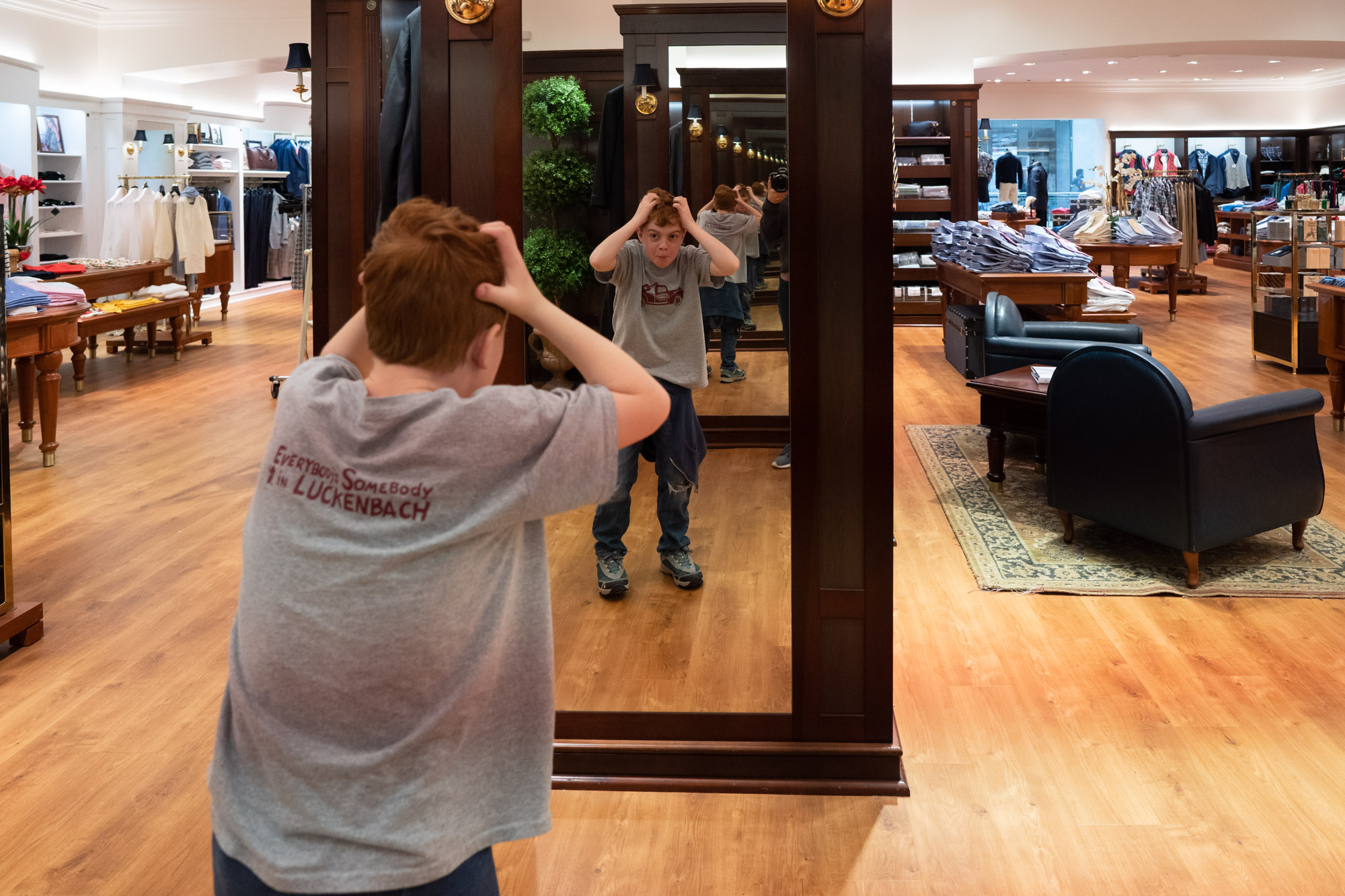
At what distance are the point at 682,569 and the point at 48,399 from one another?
4880mm

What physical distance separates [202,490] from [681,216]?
4.08 metres

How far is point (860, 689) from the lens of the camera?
2756 millimetres

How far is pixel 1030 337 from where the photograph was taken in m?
6.45

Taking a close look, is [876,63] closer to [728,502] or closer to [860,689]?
[728,502]

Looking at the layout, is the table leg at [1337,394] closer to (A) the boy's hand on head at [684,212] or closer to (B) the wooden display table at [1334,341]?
(B) the wooden display table at [1334,341]

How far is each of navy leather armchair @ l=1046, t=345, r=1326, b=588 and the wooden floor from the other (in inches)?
14.1

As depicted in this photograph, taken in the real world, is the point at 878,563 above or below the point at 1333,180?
below

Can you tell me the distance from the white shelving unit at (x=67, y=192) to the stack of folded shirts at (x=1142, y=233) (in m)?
11.4

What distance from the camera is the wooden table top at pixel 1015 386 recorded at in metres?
5.35

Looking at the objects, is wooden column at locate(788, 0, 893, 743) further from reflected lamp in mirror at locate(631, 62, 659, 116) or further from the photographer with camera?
reflected lamp in mirror at locate(631, 62, 659, 116)

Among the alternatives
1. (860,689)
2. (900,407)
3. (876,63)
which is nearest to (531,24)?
(876,63)

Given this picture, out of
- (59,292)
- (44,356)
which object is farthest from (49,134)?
(44,356)

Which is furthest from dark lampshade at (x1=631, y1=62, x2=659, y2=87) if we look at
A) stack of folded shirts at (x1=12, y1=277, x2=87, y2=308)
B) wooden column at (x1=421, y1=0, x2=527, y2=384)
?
stack of folded shirts at (x1=12, y1=277, x2=87, y2=308)

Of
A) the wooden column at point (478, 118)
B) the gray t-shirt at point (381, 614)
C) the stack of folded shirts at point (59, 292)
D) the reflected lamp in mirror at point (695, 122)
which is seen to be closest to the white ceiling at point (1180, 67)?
the stack of folded shirts at point (59, 292)
